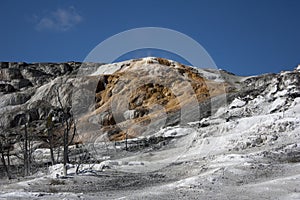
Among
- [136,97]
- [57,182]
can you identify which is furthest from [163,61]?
[57,182]

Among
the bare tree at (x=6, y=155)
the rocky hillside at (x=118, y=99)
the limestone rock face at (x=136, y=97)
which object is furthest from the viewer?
the rocky hillside at (x=118, y=99)

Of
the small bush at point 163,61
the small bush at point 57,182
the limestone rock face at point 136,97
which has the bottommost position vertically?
the small bush at point 57,182

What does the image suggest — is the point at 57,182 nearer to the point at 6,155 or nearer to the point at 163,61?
the point at 6,155

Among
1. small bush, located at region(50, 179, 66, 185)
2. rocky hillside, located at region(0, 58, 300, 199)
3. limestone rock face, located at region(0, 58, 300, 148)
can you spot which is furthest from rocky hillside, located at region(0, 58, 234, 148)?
small bush, located at region(50, 179, 66, 185)

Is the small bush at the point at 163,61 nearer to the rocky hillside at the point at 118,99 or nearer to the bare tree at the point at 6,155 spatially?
the rocky hillside at the point at 118,99

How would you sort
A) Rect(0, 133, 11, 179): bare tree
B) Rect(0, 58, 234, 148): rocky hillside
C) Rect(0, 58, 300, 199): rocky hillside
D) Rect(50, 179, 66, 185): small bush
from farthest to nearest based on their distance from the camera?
Rect(0, 58, 234, 148): rocky hillside < Rect(0, 133, 11, 179): bare tree < Rect(50, 179, 66, 185): small bush < Rect(0, 58, 300, 199): rocky hillside

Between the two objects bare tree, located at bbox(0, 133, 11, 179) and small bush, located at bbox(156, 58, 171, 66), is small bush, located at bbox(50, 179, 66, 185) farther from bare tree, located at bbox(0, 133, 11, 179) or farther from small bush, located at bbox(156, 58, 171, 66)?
small bush, located at bbox(156, 58, 171, 66)

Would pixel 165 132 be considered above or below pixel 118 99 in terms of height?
below

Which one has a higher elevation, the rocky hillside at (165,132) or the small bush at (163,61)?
the small bush at (163,61)

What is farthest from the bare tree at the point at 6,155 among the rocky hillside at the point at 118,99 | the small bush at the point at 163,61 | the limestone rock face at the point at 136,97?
the small bush at the point at 163,61

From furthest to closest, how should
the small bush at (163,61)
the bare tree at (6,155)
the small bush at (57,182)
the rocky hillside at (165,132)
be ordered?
the small bush at (163,61), the bare tree at (6,155), the small bush at (57,182), the rocky hillside at (165,132)

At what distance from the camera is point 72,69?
503 ft

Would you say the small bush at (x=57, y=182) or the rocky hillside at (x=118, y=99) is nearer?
the small bush at (x=57, y=182)

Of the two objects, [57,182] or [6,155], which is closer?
[57,182]
